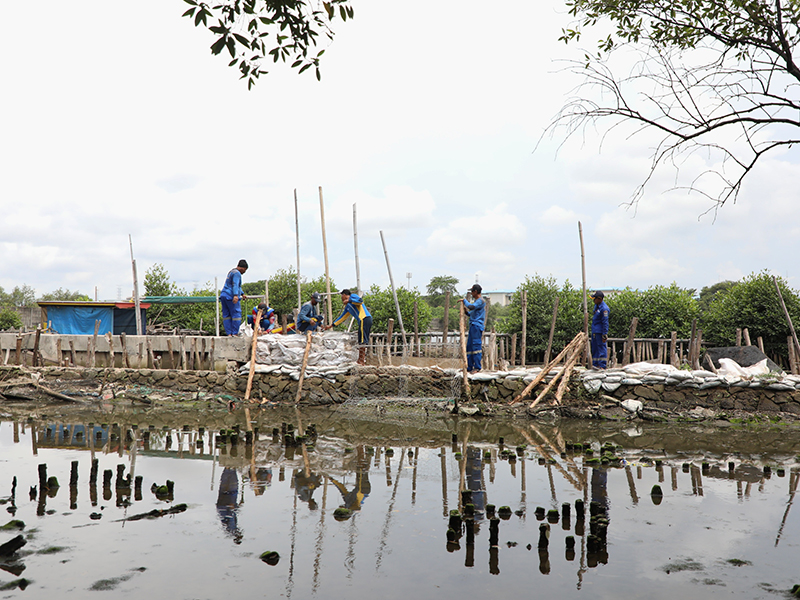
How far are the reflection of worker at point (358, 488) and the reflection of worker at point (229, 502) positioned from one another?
1106 mm

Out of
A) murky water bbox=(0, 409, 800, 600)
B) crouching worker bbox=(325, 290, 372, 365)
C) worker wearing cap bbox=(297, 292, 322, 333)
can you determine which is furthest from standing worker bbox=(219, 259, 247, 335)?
murky water bbox=(0, 409, 800, 600)

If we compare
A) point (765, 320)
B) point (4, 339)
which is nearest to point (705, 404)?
point (765, 320)

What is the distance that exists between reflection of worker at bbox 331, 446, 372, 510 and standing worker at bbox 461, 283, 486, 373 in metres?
4.75

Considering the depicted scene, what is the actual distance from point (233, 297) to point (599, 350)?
807 cm

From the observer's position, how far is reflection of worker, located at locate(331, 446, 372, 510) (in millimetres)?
6305

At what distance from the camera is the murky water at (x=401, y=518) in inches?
176

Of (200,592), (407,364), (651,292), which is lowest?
(200,592)

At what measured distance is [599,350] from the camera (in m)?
13.2

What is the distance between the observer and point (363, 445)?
9.06 metres

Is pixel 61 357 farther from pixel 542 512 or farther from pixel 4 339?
pixel 542 512

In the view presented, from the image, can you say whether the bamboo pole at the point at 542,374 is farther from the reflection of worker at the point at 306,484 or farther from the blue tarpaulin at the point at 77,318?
the blue tarpaulin at the point at 77,318

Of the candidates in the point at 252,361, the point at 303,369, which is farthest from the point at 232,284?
the point at 303,369

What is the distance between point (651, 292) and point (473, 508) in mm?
15641

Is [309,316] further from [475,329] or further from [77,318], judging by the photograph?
[77,318]
